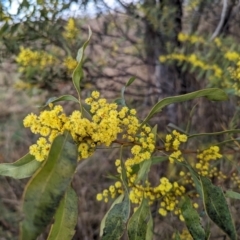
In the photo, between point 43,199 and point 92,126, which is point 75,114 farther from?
point 43,199

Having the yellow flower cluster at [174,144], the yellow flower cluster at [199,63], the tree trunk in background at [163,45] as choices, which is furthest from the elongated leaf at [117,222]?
the tree trunk in background at [163,45]

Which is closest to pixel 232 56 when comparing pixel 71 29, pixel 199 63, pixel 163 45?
pixel 199 63

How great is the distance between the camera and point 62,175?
63 centimetres

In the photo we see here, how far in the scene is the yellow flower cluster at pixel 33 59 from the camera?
198 centimetres

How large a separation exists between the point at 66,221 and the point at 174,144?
0.87 feet

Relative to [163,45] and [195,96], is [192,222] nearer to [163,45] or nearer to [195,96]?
[195,96]

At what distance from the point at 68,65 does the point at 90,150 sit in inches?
51.6

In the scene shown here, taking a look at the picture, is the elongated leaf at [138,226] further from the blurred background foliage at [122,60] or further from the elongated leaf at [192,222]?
the blurred background foliage at [122,60]

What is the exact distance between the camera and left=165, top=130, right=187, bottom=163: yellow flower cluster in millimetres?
861

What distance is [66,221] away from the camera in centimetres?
74

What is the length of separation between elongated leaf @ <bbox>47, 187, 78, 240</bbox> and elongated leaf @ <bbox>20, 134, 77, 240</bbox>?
0.41 ft

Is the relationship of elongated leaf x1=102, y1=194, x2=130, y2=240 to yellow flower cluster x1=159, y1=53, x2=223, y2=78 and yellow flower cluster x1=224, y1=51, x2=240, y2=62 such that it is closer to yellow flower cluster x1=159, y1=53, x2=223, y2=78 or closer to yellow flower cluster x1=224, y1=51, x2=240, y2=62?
yellow flower cluster x1=224, y1=51, x2=240, y2=62

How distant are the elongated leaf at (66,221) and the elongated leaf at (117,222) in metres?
0.10

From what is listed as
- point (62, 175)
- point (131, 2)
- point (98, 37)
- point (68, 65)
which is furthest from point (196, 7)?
point (62, 175)
